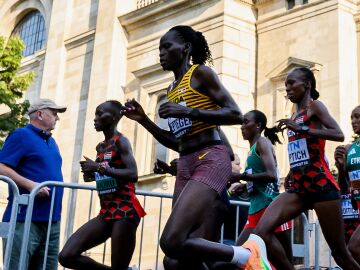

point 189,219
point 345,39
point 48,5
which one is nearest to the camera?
point 189,219

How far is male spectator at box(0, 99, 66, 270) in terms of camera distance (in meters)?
7.29

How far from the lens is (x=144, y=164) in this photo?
2278 cm

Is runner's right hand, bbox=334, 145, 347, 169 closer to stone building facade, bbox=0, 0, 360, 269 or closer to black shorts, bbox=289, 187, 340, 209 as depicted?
black shorts, bbox=289, 187, 340, 209

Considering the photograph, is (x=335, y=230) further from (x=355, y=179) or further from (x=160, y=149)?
(x=160, y=149)

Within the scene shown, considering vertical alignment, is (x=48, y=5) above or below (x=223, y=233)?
above

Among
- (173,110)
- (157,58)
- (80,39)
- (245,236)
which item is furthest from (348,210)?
(80,39)

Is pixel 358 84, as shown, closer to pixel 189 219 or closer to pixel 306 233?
pixel 306 233

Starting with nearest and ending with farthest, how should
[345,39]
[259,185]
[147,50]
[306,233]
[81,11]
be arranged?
[259,185], [306,233], [345,39], [147,50], [81,11]

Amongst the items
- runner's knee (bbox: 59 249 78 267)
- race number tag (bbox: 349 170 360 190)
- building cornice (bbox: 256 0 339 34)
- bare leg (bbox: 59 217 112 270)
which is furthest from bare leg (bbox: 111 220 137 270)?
building cornice (bbox: 256 0 339 34)

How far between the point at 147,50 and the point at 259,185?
17274mm

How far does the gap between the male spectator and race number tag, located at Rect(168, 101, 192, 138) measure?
250cm

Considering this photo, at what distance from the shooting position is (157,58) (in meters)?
23.2

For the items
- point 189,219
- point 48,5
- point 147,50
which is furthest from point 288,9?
point 189,219

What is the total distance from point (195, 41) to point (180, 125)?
0.80 meters
